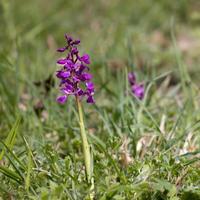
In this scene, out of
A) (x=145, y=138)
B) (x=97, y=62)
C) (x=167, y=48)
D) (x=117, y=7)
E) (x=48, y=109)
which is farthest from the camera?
(x=117, y=7)

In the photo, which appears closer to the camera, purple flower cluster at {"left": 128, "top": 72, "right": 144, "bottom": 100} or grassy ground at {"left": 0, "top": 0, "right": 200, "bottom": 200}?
grassy ground at {"left": 0, "top": 0, "right": 200, "bottom": 200}

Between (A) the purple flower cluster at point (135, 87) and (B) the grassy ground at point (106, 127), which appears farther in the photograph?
(A) the purple flower cluster at point (135, 87)

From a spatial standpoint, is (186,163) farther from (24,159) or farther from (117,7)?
(117,7)

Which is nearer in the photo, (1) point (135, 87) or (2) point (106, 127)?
(2) point (106, 127)

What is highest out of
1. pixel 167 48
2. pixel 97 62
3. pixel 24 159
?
pixel 167 48

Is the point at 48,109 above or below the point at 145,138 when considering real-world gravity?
above

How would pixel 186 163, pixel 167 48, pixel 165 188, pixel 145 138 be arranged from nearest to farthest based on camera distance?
pixel 165 188
pixel 186 163
pixel 145 138
pixel 167 48

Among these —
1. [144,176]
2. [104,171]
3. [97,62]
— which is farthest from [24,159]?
[97,62]

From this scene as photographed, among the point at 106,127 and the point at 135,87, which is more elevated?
the point at 135,87
